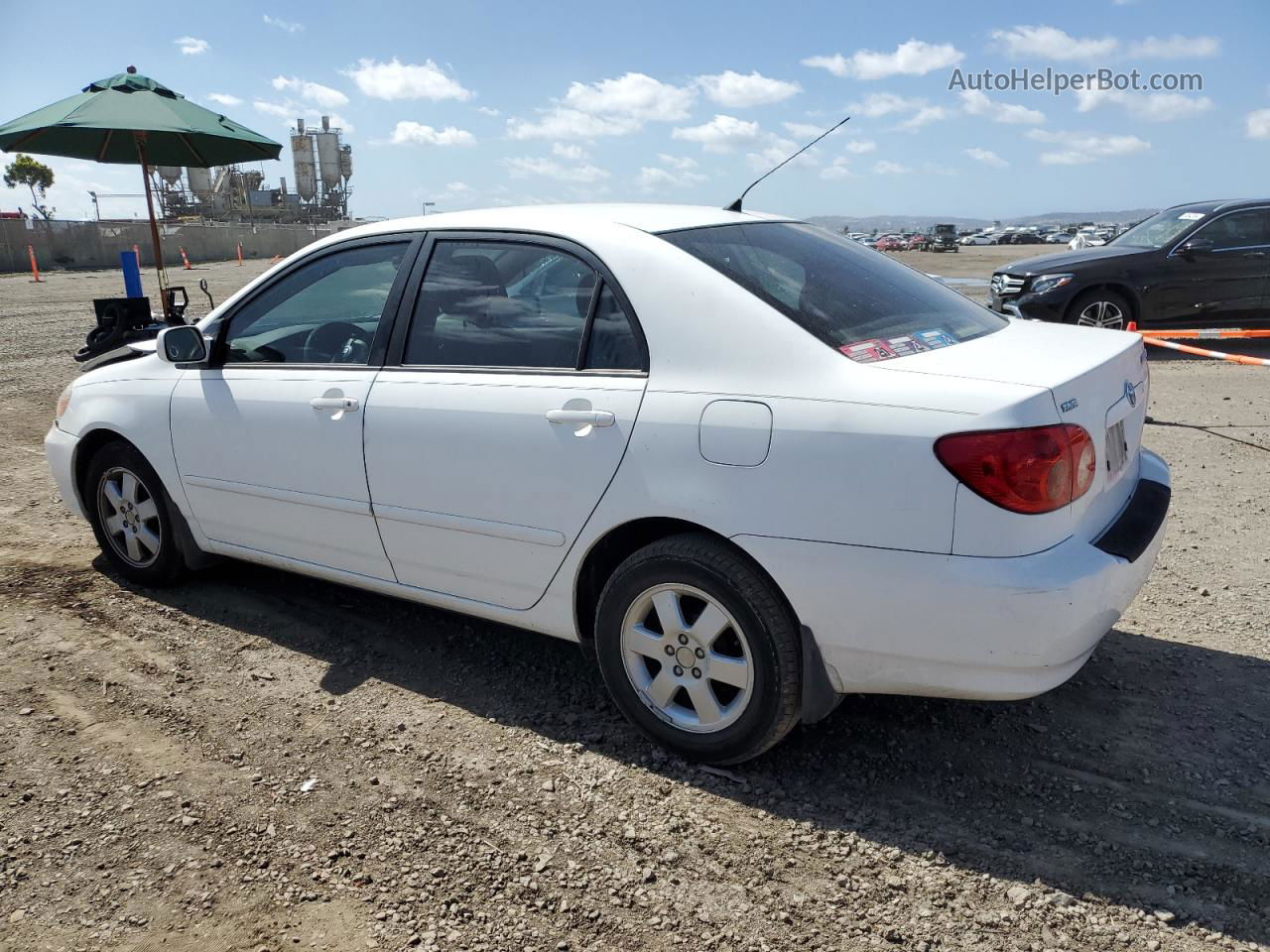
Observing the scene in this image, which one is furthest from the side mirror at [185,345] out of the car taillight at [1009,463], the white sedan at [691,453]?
the car taillight at [1009,463]

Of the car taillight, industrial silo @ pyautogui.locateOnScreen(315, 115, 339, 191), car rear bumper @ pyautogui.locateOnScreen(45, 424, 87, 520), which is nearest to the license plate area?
the car taillight

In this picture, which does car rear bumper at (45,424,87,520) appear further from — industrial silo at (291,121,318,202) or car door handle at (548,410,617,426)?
industrial silo at (291,121,318,202)

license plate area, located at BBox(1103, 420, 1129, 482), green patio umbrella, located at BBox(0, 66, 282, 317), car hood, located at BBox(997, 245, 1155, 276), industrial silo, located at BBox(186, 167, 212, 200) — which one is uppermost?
industrial silo, located at BBox(186, 167, 212, 200)

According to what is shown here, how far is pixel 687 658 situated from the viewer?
292cm

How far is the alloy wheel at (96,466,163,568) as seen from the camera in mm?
4375

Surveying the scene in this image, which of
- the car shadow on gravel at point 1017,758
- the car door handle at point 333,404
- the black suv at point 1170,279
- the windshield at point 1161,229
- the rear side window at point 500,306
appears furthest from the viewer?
the windshield at point 1161,229

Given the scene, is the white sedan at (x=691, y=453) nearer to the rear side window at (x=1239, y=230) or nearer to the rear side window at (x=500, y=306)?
the rear side window at (x=500, y=306)

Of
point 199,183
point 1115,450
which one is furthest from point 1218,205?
point 199,183

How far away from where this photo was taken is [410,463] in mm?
3326

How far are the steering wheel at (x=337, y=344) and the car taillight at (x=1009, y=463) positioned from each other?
2.18 meters

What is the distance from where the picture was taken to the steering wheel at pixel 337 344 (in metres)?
3.62

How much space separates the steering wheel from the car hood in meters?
9.19

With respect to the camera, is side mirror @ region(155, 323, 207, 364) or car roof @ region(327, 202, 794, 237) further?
side mirror @ region(155, 323, 207, 364)

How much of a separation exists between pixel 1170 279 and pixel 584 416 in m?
10.2
